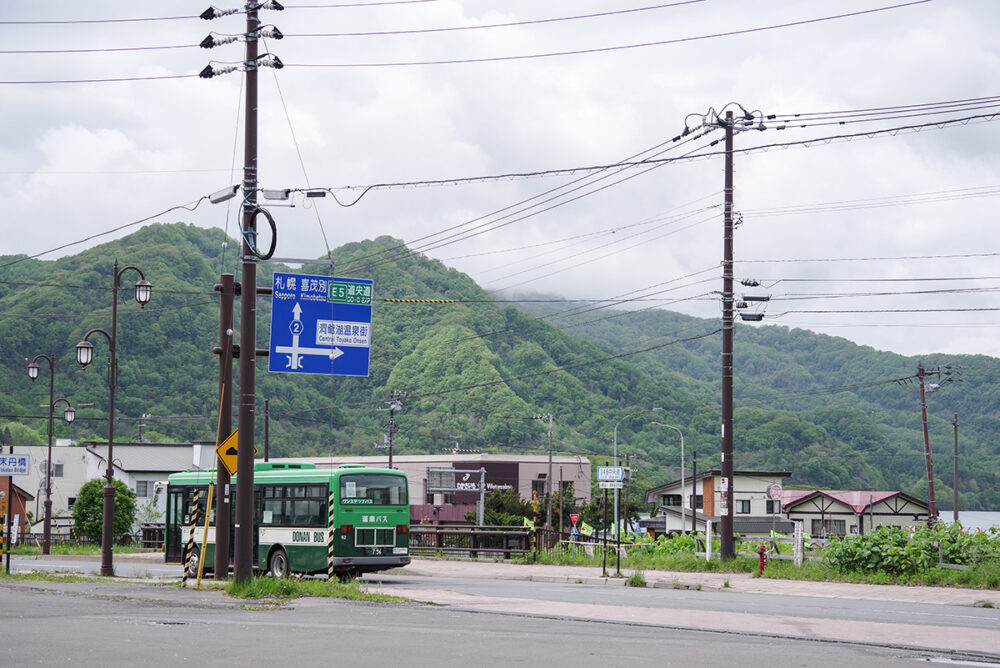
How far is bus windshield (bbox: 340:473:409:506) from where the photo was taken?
85.2 feet

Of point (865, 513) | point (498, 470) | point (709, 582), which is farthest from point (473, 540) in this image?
point (498, 470)

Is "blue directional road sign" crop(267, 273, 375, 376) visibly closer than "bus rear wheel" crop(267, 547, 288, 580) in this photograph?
Yes

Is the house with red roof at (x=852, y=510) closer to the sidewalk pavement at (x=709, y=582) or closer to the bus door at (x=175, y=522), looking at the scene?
the sidewalk pavement at (x=709, y=582)

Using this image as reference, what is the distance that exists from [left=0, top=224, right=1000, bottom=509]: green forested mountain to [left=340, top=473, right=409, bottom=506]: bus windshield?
2095 inches

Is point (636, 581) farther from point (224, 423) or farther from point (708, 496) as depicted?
point (708, 496)

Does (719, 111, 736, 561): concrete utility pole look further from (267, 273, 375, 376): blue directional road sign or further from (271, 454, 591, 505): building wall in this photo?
(271, 454, 591, 505): building wall

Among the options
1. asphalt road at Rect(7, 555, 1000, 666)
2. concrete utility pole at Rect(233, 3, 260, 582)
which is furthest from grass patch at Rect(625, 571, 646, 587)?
concrete utility pole at Rect(233, 3, 260, 582)

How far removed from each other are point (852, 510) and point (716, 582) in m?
57.7

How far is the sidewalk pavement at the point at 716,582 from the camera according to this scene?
22188mm

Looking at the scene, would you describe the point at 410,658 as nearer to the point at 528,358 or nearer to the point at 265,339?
the point at 265,339

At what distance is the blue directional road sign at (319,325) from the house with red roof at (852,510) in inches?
2504

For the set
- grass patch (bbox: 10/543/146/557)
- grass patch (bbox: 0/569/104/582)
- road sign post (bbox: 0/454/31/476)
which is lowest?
grass patch (bbox: 10/543/146/557)

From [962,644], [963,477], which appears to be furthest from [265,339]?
[963,477]

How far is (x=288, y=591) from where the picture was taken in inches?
745
